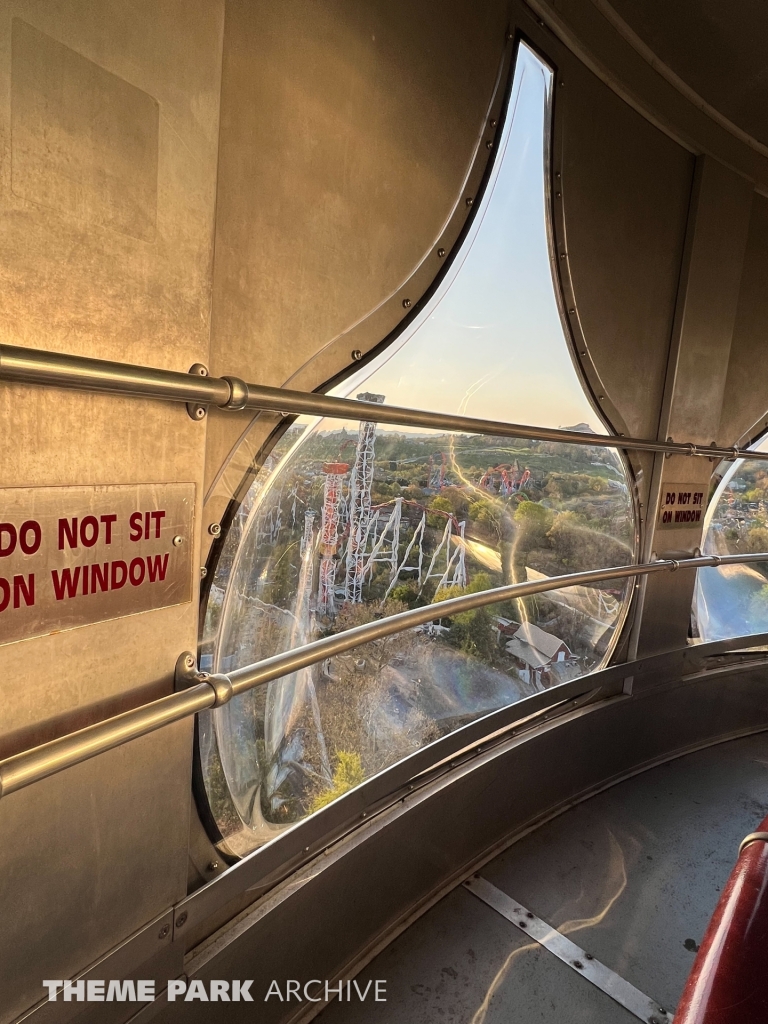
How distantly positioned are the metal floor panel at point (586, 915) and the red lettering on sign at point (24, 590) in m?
1.53

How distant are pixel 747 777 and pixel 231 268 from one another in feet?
10.8

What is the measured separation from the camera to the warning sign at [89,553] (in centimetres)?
89

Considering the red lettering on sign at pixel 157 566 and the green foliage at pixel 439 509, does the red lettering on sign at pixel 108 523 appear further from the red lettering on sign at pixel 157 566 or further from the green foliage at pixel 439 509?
the green foliage at pixel 439 509

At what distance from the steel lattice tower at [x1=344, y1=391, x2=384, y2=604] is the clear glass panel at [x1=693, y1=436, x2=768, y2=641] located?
2.28 m

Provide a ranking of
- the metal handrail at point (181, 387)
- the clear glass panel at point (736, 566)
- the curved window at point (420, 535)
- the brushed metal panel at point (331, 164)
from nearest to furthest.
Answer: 1. the metal handrail at point (181, 387)
2. the brushed metal panel at point (331, 164)
3. the curved window at point (420, 535)
4. the clear glass panel at point (736, 566)

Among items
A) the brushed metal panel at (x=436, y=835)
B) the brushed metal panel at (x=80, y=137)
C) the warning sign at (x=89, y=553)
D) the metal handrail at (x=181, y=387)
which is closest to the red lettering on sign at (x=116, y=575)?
the warning sign at (x=89, y=553)

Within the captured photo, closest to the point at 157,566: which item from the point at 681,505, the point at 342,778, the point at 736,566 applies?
the point at 342,778

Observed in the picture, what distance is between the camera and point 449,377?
1.81 m

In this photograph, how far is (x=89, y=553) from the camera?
973 millimetres

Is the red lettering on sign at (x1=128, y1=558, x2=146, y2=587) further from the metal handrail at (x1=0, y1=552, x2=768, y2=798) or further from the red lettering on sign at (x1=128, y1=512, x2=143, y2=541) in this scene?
the metal handrail at (x1=0, y1=552, x2=768, y2=798)

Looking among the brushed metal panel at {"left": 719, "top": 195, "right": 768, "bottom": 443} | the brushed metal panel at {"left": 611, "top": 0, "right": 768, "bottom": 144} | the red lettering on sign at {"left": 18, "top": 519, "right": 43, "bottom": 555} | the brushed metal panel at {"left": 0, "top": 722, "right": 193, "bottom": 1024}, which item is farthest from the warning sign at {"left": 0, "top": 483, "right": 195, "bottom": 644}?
the brushed metal panel at {"left": 719, "top": 195, "right": 768, "bottom": 443}

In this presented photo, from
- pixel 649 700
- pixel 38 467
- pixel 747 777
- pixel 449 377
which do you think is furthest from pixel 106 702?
pixel 747 777

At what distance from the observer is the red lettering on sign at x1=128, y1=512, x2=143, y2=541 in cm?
103

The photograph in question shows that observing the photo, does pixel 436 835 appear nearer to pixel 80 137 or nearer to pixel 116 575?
pixel 116 575
